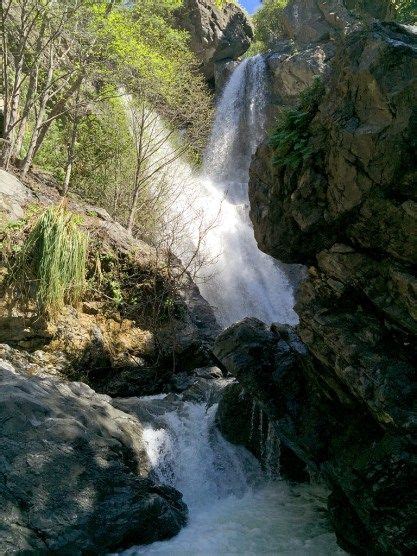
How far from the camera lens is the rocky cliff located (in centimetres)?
444

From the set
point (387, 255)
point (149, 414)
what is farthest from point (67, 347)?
point (387, 255)

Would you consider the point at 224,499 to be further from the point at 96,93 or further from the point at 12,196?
the point at 96,93

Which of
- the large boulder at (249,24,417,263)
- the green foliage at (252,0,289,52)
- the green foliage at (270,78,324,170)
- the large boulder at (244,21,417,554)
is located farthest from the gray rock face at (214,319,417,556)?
the green foliage at (252,0,289,52)

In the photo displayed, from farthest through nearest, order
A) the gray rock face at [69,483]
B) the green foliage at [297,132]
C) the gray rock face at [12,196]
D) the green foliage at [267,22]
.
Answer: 1. the green foliage at [267,22]
2. the gray rock face at [12,196]
3. the green foliage at [297,132]
4. the gray rock face at [69,483]

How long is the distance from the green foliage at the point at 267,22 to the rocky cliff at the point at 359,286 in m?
27.0

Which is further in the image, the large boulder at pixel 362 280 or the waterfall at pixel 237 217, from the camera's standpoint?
the waterfall at pixel 237 217

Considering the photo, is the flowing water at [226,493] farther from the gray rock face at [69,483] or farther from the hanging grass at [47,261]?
the hanging grass at [47,261]

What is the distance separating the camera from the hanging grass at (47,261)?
8641 millimetres

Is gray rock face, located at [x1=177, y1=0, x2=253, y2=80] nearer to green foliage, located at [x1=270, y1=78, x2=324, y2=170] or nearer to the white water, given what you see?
green foliage, located at [x1=270, y1=78, x2=324, y2=170]

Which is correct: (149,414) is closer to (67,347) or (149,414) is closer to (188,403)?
(188,403)

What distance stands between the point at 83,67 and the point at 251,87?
41.5 ft

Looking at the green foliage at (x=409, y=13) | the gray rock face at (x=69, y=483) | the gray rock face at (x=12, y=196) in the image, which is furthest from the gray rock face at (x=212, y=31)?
the gray rock face at (x=69, y=483)

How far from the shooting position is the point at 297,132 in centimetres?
566

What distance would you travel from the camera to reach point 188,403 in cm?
816
